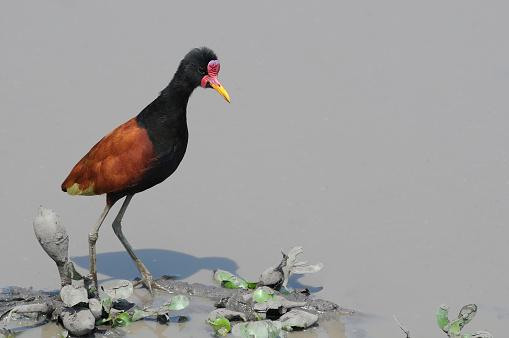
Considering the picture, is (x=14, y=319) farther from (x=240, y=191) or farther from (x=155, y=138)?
(x=240, y=191)

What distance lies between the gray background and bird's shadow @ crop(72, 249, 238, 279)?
2cm

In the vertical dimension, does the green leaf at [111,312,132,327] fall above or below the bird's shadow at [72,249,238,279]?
below

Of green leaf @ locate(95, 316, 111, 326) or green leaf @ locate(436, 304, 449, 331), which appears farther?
green leaf @ locate(95, 316, 111, 326)

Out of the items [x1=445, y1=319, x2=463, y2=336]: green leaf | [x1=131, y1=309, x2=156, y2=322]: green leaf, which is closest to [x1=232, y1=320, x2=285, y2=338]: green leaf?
[x1=131, y1=309, x2=156, y2=322]: green leaf

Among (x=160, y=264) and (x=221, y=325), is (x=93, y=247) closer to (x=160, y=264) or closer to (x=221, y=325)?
(x=160, y=264)

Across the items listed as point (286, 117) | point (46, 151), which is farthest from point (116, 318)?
point (286, 117)

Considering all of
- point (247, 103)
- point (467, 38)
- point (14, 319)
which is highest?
point (467, 38)

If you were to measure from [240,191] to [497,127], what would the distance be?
243cm

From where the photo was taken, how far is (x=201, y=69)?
24.6 ft

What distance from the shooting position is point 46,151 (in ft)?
31.0

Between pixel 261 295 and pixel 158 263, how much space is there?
46.5 inches

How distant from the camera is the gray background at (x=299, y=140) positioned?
26.2ft

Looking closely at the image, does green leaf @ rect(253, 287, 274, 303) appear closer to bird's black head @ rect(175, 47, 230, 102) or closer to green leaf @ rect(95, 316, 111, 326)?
green leaf @ rect(95, 316, 111, 326)

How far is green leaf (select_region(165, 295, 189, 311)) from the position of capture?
702 centimetres
